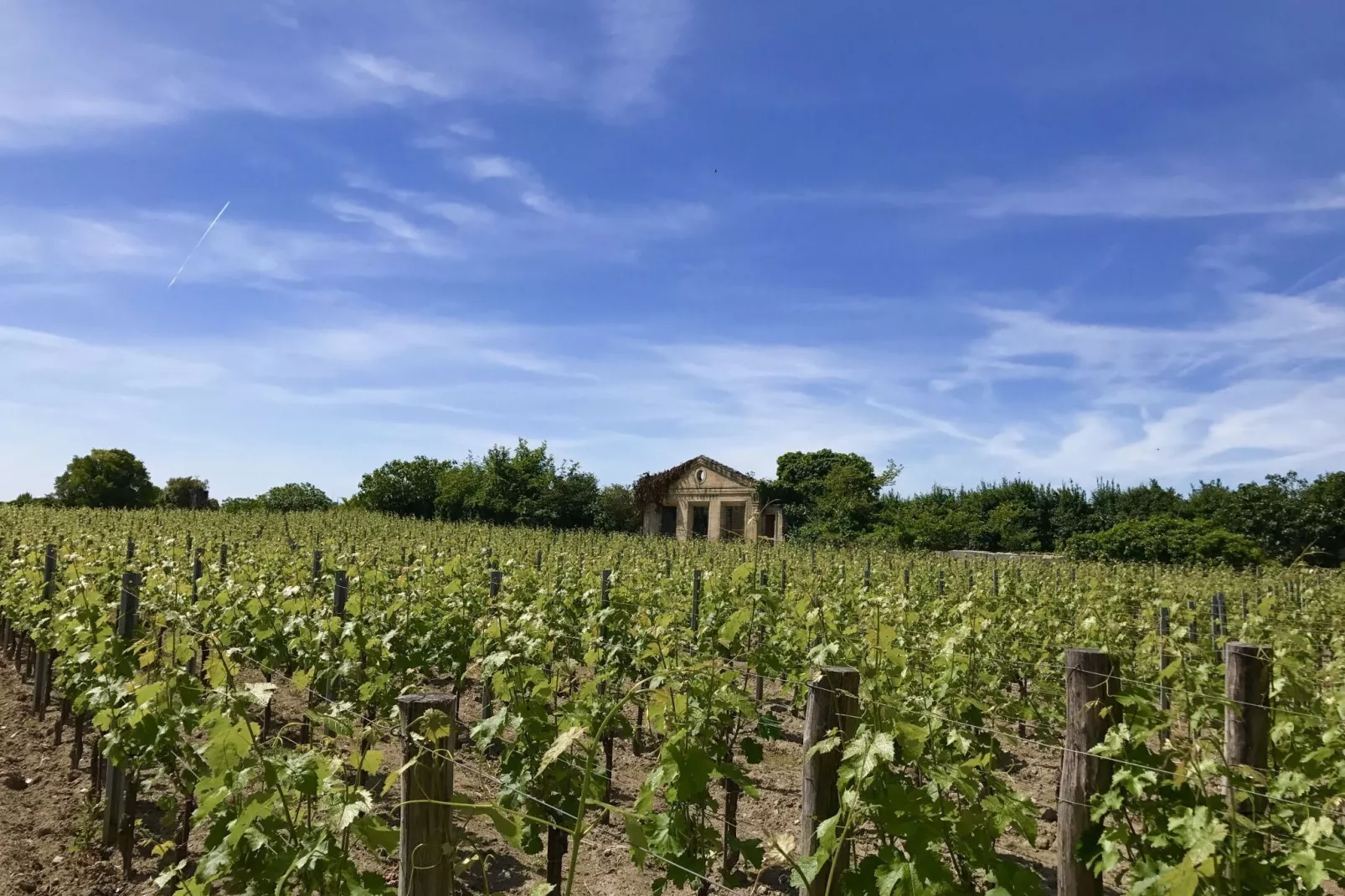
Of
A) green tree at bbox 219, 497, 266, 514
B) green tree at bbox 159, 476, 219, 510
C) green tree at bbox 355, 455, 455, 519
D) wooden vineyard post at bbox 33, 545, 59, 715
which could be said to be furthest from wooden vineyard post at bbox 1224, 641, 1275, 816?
green tree at bbox 159, 476, 219, 510

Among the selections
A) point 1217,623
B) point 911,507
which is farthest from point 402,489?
point 1217,623

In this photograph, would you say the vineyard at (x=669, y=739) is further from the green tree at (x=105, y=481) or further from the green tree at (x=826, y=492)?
the green tree at (x=105, y=481)

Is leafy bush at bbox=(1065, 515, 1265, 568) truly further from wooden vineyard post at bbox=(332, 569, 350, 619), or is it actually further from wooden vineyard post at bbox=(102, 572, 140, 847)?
wooden vineyard post at bbox=(102, 572, 140, 847)

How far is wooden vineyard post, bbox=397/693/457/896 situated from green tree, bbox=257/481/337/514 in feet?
132

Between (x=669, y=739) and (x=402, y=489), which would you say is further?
(x=402, y=489)

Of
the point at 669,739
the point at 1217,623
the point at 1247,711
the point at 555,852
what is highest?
the point at 1247,711

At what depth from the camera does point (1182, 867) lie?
1.90 meters

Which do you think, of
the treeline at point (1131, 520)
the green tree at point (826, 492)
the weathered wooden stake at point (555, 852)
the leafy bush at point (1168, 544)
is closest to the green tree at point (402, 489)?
the green tree at point (826, 492)

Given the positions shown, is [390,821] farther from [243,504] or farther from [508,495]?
[243,504]

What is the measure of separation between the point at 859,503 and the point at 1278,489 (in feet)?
47.4

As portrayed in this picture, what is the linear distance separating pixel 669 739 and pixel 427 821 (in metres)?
1.29

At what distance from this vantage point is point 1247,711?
8.78ft

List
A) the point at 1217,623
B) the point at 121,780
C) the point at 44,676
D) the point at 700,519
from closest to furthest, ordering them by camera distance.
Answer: the point at 121,780
the point at 1217,623
the point at 44,676
the point at 700,519

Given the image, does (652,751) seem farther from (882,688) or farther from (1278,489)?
(1278,489)
